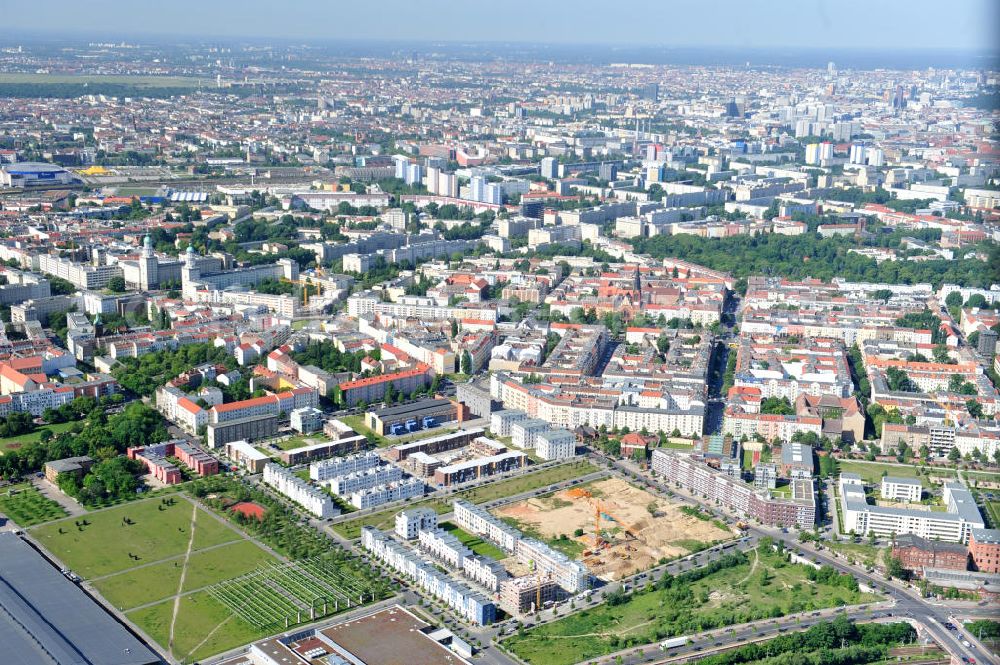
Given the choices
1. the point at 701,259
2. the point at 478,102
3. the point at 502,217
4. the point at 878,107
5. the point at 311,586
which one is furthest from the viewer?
the point at 478,102

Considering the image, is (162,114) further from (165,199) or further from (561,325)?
(561,325)

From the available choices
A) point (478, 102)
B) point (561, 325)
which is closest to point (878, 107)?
point (478, 102)

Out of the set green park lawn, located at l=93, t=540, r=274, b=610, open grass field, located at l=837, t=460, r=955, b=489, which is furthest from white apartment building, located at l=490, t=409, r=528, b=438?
green park lawn, located at l=93, t=540, r=274, b=610

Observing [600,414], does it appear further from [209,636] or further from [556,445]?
[209,636]

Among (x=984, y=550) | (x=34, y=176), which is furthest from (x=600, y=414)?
(x=34, y=176)

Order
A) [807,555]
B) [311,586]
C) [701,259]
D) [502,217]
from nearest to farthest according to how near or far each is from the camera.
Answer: [311,586] < [807,555] < [701,259] < [502,217]

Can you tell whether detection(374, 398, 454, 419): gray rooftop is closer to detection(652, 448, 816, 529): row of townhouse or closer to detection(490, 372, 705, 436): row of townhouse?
detection(490, 372, 705, 436): row of townhouse

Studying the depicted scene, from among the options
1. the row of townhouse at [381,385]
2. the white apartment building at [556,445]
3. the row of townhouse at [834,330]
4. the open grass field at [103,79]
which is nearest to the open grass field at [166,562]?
the row of townhouse at [381,385]
